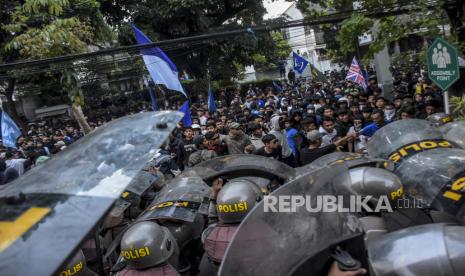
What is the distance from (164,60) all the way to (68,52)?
223 cm

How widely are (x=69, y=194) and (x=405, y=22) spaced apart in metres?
8.41

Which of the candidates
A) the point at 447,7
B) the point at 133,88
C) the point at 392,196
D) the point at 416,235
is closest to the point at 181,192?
the point at 392,196

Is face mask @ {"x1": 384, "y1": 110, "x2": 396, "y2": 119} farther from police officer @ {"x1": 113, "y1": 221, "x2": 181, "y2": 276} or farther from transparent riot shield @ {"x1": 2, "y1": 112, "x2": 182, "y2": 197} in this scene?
transparent riot shield @ {"x1": 2, "y1": 112, "x2": 182, "y2": 197}

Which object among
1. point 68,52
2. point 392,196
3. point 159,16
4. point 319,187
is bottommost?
point 392,196

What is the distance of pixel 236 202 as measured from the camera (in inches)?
127

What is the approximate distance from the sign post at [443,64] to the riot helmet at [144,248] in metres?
4.60

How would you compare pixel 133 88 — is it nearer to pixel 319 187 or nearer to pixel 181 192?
pixel 181 192

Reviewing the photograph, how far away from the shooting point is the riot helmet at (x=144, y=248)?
3188 millimetres

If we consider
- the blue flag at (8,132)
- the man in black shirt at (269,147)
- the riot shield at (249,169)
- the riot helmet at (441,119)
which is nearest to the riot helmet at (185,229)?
the riot shield at (249,169)

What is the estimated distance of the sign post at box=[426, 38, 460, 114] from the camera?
19.1ft

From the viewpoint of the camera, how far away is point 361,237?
1.66m

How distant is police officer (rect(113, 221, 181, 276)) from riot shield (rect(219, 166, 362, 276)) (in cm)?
178

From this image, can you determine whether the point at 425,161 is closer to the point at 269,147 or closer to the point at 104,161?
the point at 269,147

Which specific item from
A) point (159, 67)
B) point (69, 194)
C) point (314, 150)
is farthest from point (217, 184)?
point (159, 67)
